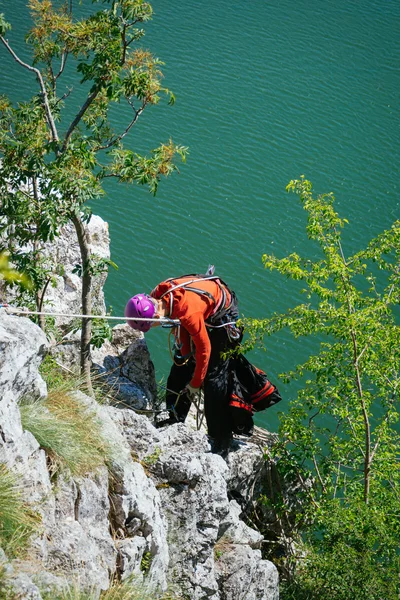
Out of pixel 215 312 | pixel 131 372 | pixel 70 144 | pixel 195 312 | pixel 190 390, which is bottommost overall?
pixel 131 372

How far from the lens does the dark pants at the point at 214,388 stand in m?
8.88

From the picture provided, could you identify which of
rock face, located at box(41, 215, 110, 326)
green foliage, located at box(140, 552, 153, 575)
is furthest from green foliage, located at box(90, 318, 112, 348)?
green foliage, located at box(140, 552, 153, 575)

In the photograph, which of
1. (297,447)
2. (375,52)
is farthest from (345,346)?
(375,52)

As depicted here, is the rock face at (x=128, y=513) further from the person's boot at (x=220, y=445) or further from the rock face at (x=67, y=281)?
the rock face at (x=67, y=281)

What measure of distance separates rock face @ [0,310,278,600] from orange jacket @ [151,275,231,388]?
97 centimetres

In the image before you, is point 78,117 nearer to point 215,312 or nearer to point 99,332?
point 99,332

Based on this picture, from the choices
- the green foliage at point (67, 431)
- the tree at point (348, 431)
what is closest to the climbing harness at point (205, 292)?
the tree at point (348, 431)

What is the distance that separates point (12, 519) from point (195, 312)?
349 cm

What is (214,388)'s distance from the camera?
29.5 ft

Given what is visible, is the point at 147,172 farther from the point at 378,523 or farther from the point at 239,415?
A: the point at 378,523

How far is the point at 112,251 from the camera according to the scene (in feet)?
52.5

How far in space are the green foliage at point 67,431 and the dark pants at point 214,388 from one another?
255cm

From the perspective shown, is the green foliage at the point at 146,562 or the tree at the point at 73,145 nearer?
the green foliage at the point at 146,562

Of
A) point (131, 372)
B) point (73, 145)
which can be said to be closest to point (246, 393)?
point (131, 372)
